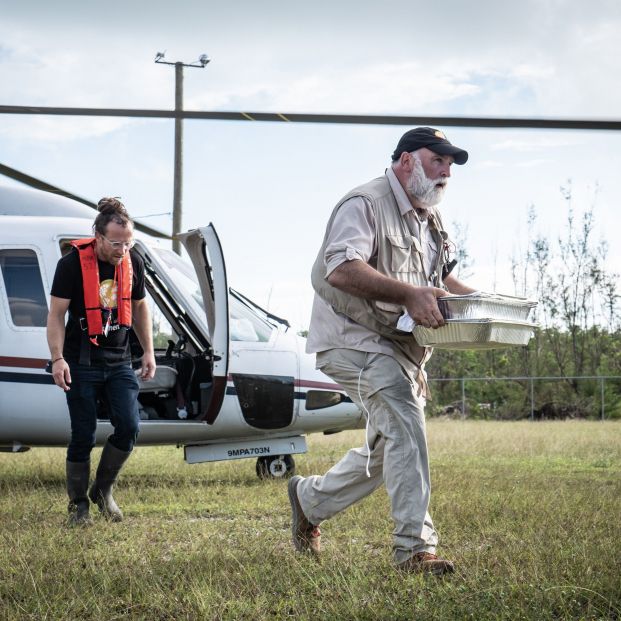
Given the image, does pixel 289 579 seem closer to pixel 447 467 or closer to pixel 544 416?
pixel 447 467

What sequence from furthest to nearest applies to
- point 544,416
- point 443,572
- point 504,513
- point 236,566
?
1. point 544,416
2. point 504,513
3. point 236,566
4. point 443,572

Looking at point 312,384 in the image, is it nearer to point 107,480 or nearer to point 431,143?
point 107,480

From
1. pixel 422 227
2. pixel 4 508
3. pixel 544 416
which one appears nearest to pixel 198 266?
pixel 4 508

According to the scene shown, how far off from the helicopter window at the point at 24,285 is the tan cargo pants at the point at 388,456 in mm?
3889

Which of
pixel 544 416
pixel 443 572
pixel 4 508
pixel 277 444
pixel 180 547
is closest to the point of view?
pixel 443 572

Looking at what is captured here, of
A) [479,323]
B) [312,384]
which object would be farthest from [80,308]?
[312,384]

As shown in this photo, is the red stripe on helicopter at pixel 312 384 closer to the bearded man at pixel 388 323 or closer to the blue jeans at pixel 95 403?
the blue jeans at pixel 95 403

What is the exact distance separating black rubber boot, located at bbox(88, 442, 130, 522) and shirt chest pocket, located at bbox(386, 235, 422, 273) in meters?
2.41

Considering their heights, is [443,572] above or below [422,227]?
below

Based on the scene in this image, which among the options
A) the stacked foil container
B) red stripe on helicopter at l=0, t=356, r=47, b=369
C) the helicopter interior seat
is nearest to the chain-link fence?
the helicopter interior seat

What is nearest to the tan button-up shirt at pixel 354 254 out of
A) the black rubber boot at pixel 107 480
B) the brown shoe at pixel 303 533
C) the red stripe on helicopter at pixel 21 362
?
the brown shoe at pixel 303 533

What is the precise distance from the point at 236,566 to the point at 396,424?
931mm

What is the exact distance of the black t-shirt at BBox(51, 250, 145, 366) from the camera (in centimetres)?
560

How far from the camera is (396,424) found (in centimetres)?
415
